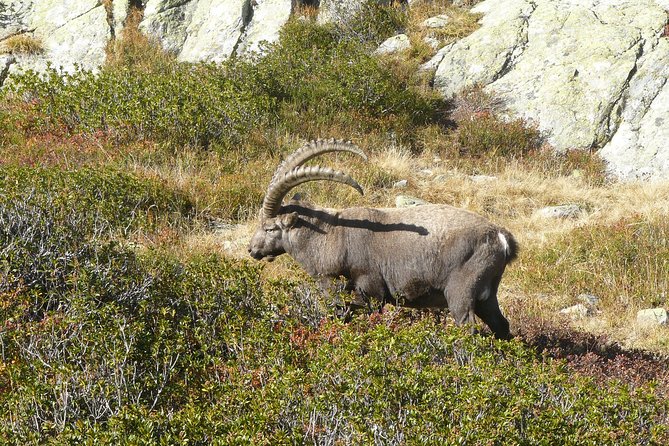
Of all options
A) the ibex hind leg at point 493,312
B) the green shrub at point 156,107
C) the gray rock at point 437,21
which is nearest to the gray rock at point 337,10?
the gray rock at point 437,21

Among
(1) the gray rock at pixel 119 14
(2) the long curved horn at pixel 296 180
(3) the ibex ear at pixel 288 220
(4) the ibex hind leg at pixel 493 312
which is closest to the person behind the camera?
(2) the long curved horn at pixel 296 180

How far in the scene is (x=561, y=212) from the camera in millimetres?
13797

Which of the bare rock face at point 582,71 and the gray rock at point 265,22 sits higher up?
the gray rock at point 265,22

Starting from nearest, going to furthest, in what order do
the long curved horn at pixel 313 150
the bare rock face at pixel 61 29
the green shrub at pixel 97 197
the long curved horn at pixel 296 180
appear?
the long curved horn at pixel 296 180
the long curved horn at pixel 313 150
the green shrub at pixel 97 197
the bare rock face at pixel 61 29

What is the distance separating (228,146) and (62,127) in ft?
11.2

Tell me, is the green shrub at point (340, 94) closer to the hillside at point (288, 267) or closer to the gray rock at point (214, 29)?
the hillside at point (288, 267)

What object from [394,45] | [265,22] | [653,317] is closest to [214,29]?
[265,22]

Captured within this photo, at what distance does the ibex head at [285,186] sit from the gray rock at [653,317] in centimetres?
444

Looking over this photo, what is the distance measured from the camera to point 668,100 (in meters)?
16.7

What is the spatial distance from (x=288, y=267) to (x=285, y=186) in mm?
2504

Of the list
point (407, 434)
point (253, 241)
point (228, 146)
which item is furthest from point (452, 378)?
point (228, 146)

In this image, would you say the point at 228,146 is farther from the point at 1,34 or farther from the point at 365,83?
the point at 1,34

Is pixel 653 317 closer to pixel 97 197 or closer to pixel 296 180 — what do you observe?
pixel 296 180

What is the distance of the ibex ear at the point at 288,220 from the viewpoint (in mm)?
9023
